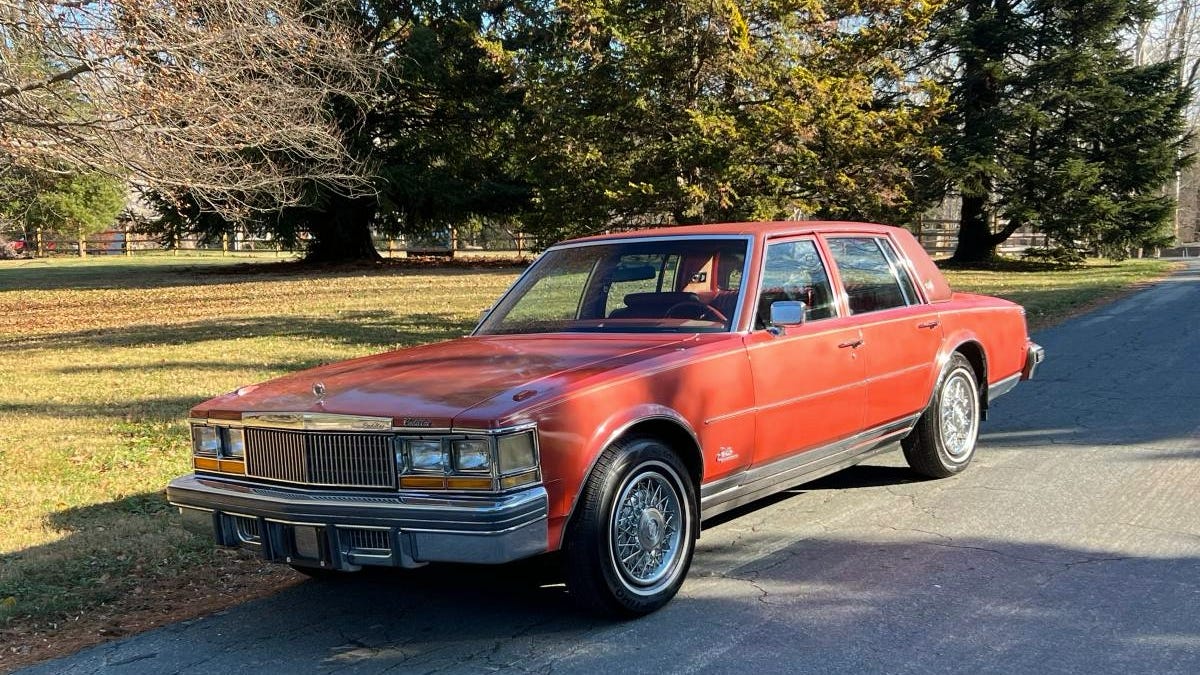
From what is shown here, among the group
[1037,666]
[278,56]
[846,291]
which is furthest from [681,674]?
[278,56]

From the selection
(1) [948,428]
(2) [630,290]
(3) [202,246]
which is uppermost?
(3) [202,246]

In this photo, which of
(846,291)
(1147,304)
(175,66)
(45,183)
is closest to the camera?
(846,291)

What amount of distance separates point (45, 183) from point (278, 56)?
535 cm

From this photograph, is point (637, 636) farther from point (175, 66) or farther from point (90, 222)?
point (90, 222)

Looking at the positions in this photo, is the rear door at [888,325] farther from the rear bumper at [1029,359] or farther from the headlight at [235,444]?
the headlight at [235,444]

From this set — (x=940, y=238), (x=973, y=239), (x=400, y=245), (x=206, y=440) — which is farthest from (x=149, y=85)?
(x=400, y=245)

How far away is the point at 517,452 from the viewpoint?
3.88 m

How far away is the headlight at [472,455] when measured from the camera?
3.84 m

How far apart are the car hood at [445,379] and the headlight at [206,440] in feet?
0.22

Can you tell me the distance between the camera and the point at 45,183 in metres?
16.7

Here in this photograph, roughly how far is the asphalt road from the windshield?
4.11 feet

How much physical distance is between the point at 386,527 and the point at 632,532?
108 cm

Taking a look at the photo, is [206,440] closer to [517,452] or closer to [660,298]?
[517,452]

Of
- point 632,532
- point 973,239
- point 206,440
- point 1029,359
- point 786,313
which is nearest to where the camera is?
point 632,532
